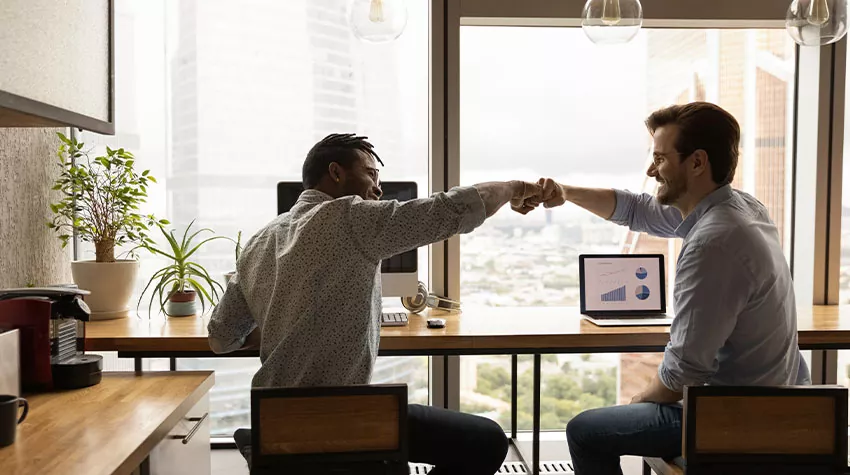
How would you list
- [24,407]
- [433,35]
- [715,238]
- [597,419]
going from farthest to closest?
[433,35]
[597,419]
[715,238]
[24,407]

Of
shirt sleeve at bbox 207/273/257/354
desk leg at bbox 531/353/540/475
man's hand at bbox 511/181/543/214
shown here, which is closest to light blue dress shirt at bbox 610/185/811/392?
man's hand at bbox 511/181/543/214

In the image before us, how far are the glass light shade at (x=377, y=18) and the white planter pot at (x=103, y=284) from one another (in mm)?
1317

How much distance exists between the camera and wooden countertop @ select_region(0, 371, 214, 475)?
1.28 metres

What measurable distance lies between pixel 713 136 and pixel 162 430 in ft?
5.17

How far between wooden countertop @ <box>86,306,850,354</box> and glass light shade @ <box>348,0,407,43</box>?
3.32 ft

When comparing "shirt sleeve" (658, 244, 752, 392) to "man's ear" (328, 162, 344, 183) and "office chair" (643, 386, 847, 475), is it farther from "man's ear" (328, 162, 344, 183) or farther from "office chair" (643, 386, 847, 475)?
"man's ear" (328, 162, 344, 183)

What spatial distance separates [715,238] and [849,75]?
208 cm

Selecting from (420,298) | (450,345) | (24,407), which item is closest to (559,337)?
(450,345)

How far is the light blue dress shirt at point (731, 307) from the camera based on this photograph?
1733mm

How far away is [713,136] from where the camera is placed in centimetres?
192

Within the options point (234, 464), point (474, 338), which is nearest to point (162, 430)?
point (474, 338)

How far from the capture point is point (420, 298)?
2854 millimetres

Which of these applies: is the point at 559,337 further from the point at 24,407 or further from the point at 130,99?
the point at 130,99

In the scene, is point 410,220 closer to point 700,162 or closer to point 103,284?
point 700,162
